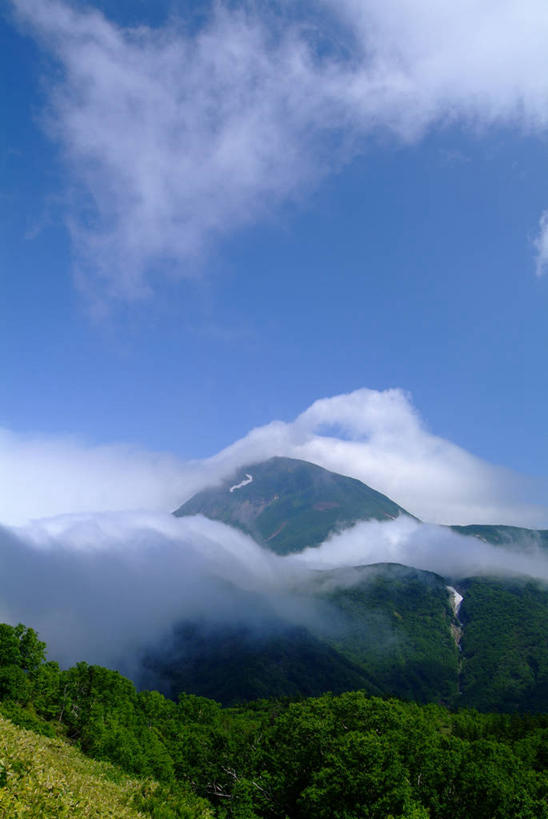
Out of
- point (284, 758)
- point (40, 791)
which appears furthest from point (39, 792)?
point (284, 758)

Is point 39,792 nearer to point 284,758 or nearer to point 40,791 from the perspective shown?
point 40,791

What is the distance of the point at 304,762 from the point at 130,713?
112ft

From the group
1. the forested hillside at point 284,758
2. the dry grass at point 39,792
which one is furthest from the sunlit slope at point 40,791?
the forested hillside at point 284,758

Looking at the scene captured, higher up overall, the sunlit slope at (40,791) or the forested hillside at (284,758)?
the sunlit slope at (40,791)

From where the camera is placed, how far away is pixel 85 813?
14.8m

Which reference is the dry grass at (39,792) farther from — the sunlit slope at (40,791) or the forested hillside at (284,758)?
the forested hillside at (284,758)

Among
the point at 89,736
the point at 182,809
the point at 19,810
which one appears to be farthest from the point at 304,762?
the point at 19,810

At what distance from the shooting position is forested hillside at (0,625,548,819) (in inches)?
1676

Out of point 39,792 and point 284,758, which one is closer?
point 39,792

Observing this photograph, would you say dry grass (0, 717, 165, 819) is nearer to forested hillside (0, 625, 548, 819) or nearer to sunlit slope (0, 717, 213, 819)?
sunlit slope (0, 717, 213, 819)

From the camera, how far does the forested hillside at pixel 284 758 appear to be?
42562 mm

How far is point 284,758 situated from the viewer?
186 ft

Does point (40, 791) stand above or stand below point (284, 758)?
above

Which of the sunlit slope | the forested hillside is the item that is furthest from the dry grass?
the forested hillside
